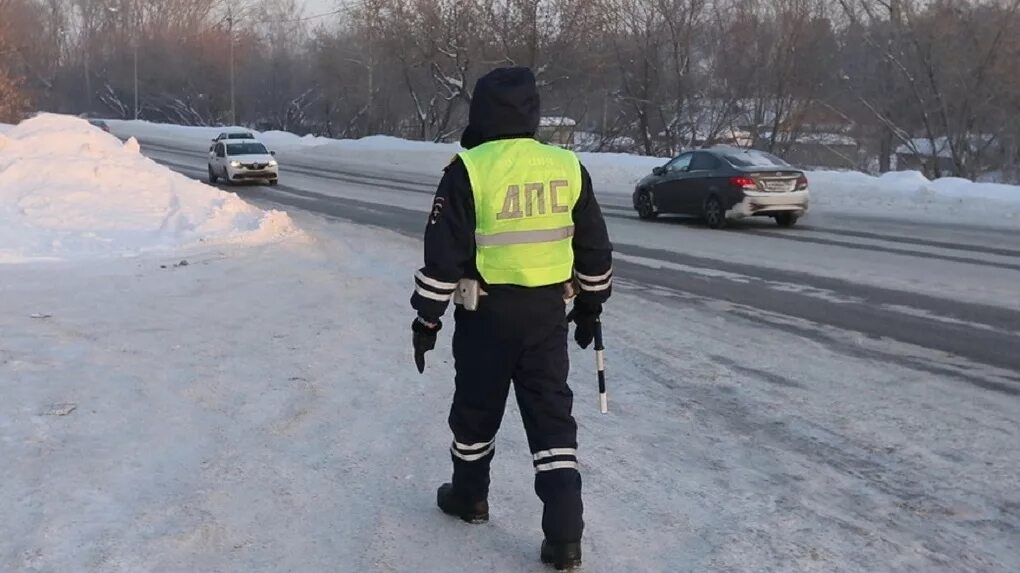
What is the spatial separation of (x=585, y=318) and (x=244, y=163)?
26039 mm

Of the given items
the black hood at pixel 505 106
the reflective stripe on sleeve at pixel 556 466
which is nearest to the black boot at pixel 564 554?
the reflective stripe on sleeve at pixel 556 466

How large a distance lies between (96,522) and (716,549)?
102 inches

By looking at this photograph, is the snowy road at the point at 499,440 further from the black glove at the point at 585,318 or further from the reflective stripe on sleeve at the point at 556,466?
the black glove at the point at 585,318

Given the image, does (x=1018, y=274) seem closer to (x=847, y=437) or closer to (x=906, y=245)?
(x=906, y=245)

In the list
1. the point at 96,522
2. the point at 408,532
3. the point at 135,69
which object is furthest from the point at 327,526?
the point at 135,69

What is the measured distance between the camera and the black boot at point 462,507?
436 centimetres

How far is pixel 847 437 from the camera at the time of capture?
222 inches

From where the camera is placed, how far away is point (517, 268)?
3.91m

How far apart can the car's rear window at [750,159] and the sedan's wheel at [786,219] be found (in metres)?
0.92

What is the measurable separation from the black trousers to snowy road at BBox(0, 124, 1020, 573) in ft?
1.06

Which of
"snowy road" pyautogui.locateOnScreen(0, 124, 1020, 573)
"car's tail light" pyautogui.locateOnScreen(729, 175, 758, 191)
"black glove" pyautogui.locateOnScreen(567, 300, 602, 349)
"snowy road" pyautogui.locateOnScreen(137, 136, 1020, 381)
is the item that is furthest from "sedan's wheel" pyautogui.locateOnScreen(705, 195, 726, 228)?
"black glove" pyautogui.locateOnScreen(567, 300, 602, 349)

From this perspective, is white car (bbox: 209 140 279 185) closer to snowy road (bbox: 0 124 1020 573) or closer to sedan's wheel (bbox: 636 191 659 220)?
sedan's wheel (bbox: 636 191 659 220)

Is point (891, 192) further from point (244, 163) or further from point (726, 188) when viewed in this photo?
point (244, 163)

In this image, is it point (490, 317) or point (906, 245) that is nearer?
point (490, 317)
